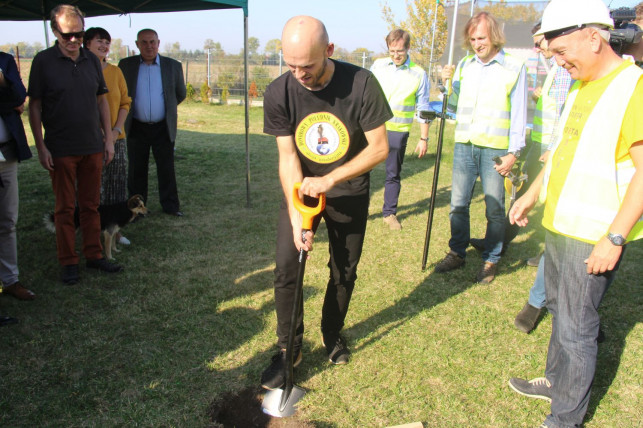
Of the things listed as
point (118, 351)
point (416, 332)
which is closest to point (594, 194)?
point (416, 332)

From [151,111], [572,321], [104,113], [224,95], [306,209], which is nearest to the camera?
[572,321]

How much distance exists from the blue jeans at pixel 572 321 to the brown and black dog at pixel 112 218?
3.77 meters

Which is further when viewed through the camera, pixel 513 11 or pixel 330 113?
pixel 513 11

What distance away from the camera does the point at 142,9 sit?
6906 millimetres

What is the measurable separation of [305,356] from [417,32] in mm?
21927

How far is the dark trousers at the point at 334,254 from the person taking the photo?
262cm

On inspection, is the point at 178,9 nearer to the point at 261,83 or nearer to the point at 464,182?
the point at 464,182

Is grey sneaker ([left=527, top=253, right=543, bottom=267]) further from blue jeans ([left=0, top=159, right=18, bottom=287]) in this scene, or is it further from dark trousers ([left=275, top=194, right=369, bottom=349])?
blue jeans ([left=0, top=159, right=18, bottom=287])

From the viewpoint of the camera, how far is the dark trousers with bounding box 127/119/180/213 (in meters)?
5.48

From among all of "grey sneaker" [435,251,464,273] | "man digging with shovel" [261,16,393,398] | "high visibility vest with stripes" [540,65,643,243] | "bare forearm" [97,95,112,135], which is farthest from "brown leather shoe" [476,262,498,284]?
"bare forearm" [97,95,112,135]

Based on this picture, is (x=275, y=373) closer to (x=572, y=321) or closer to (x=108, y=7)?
(x=572, y=321)

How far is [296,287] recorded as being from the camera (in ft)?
8.20

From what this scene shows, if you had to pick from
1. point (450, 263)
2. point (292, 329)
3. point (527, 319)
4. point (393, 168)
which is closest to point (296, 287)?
point (292, 329)

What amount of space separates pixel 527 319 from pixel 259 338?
1.99 m
